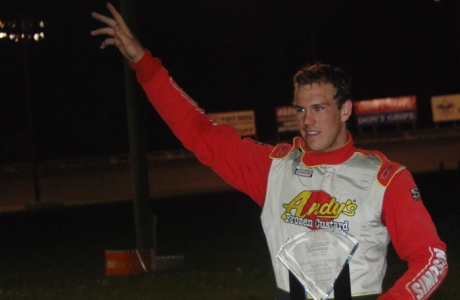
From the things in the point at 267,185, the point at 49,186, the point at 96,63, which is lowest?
the point at 49,186

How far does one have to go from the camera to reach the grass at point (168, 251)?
1046 cm

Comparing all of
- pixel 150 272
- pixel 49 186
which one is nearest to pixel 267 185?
pixel 150 272

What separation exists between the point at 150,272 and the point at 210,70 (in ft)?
153

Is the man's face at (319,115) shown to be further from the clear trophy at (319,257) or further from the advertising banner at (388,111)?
the advertising banner at (388,111)

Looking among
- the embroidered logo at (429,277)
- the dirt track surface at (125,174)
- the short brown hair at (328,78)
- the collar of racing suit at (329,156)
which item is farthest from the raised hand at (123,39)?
the dirt track surface at (125,174)

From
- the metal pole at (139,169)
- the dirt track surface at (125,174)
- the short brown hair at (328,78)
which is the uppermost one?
the short brown hair at (328,78)

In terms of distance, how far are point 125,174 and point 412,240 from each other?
39162 millimetres

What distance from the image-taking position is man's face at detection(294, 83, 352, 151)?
2973mm

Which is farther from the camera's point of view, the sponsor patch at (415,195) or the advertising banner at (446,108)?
the advertising banner at (446,108)

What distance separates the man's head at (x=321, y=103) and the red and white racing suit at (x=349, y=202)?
0.06 meters

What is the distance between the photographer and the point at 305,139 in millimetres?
3023

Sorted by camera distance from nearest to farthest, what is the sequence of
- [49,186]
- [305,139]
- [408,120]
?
[305,139] < [49,186] < [408,120]

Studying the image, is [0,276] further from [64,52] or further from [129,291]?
[64,52]

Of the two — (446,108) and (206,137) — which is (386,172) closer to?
(206,137)
